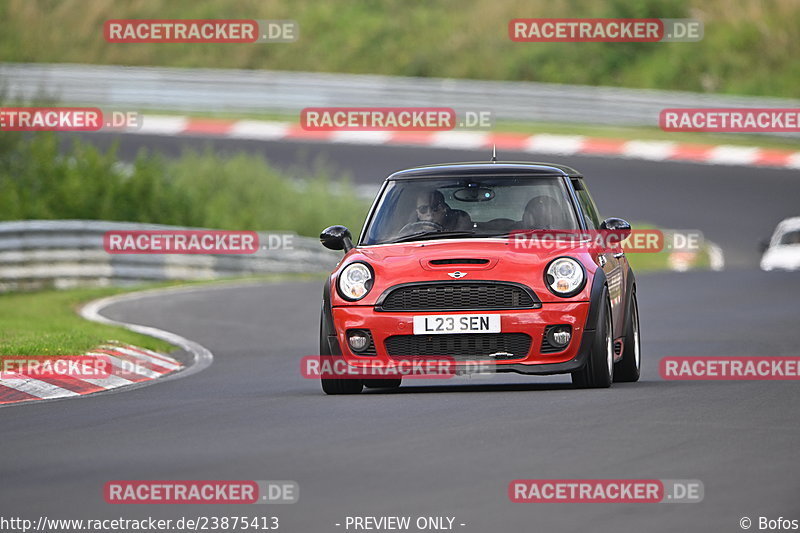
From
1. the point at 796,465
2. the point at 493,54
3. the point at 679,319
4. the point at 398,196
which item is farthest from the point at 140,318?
the point at 493,54

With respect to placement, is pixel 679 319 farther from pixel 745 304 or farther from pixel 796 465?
pixel 796 465

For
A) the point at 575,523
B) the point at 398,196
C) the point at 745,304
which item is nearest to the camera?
the point at 575,523

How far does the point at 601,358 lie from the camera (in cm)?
1088

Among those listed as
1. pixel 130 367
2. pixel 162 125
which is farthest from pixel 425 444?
pixel 162 125

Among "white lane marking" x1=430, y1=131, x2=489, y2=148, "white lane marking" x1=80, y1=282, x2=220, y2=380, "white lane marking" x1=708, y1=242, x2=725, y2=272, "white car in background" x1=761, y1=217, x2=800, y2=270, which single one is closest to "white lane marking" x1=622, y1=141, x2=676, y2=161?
"white lane marking" x1=430, y1=131, x2=489, y2=148

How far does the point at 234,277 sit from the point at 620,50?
22.7 metres

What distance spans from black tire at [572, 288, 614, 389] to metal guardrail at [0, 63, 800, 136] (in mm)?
25930

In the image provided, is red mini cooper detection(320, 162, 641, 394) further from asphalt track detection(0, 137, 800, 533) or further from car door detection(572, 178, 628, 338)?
asphalt track detection(0, 137, 800, 533)

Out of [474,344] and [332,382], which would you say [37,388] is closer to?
[332,382]

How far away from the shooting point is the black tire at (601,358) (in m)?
10.8

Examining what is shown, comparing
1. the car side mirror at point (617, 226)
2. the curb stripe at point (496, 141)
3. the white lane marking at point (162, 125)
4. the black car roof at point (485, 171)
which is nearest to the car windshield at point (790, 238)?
the curb stripe at point (496, 141)

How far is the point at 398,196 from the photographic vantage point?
38.9ft

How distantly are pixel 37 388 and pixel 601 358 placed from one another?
160 inches

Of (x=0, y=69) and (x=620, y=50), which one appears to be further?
(x=620, y=50)
